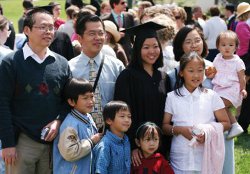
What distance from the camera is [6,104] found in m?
4.29

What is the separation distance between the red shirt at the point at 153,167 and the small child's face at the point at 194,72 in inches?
29.7

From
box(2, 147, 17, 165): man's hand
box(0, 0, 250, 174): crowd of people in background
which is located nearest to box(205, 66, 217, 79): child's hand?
box(0, 0, 250, 174): crowd of people in background

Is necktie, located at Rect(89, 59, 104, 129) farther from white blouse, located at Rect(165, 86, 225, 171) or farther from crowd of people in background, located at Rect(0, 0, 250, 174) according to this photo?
white blouse, located at Rect(165, 86, 225, 171)

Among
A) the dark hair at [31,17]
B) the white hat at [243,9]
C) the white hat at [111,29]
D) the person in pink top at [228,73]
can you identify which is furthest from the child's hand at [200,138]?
the white hat at [243,9]

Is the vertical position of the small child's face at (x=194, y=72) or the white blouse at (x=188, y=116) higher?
the small child's face at (x=194, y=72)

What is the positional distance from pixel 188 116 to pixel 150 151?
1.59ft

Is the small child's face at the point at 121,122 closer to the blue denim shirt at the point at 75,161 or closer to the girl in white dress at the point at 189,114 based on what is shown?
the blue denim shirt at the point at 75,161

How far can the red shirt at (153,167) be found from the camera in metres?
4.56

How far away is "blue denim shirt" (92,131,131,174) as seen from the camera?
4.38 m

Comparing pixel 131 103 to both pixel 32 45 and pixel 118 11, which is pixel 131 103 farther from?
pixel 118 11

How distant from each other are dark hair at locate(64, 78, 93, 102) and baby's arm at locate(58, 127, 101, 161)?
0.31 meters

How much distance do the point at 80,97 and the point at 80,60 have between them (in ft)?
1.63

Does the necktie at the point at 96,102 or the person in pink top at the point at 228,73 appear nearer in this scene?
the necktie at the point at 96,102

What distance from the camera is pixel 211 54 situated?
12.8 meters
